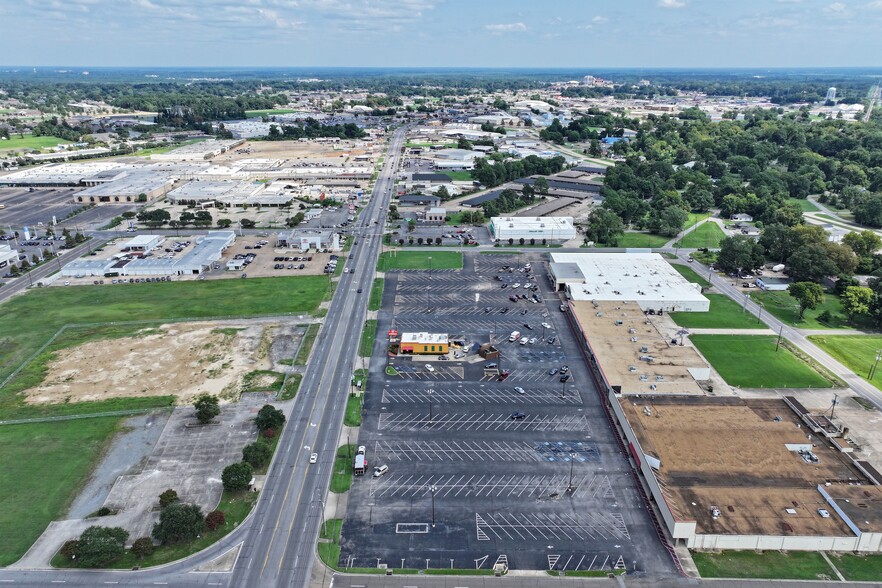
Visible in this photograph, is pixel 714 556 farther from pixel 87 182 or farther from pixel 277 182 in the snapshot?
pixel 87 182

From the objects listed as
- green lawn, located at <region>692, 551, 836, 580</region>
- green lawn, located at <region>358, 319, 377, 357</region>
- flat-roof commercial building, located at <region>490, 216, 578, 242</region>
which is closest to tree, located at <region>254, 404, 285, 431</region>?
green lawn, located at <region>358, 319, 377, 357</region>

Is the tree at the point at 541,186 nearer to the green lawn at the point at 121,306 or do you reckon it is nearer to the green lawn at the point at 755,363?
the green lawn at the point at 121,306

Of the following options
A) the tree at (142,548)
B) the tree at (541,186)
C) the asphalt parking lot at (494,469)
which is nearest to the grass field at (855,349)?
the asphalt parking lot at (494,469)

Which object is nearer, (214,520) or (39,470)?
(214,520)

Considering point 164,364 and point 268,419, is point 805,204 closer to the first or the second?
point 268,419

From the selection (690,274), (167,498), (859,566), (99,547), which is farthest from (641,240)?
(99,547)

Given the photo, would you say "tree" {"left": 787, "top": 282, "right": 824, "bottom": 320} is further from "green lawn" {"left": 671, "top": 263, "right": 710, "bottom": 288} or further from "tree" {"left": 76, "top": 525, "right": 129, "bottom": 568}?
"tree" {"left": 76, "top": 525, "right": 129, "bottom": 568}
